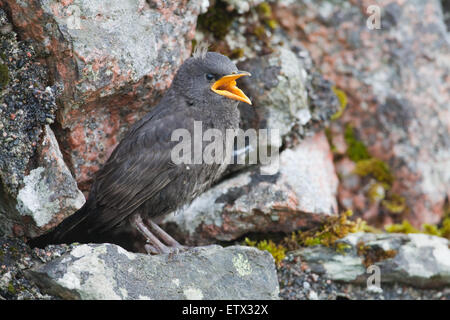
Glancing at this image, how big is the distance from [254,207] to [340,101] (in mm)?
2036

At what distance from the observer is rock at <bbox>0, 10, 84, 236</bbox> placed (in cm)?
458

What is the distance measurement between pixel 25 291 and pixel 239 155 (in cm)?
262

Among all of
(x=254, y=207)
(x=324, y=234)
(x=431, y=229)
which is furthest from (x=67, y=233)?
(x=431, y=229)

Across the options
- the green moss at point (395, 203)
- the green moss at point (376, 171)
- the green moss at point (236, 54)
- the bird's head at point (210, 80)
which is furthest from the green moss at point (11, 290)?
the green moss at point (395, 203)

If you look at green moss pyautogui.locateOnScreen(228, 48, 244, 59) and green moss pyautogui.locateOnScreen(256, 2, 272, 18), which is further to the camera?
green moss pyautogui.locateOnScreen(256, 2, 272, 18)

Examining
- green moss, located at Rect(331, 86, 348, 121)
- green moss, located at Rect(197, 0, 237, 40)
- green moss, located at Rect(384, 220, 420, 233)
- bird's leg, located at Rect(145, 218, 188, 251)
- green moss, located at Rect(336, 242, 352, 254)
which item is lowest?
green moss, located at Rect(336, 242, 352, 254)

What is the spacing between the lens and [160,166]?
16.3 feet

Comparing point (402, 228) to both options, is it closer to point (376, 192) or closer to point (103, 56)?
point (376, 192)

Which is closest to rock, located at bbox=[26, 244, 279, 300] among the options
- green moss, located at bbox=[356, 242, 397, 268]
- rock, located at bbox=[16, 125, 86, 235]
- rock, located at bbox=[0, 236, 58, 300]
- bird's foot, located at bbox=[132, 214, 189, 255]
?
rock, located at bbox=[0, 236, 58, 300]

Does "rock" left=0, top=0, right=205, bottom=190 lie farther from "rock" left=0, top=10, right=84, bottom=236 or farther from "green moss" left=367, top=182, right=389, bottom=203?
"green moss" left=367, top=182, right=389, bottom=203

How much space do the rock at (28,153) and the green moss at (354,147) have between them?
12.0 ft

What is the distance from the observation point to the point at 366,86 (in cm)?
709

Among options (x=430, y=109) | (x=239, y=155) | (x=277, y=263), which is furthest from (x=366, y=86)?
(x=277, y=263)

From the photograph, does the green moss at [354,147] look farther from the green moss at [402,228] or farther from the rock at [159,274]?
the rock at [159,274]
